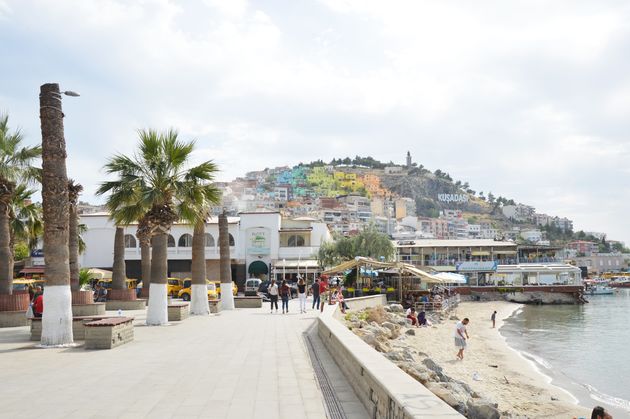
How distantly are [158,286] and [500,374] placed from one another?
38.0 feet

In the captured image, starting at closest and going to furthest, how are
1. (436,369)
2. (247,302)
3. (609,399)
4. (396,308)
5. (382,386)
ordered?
(382,386)
(436,369)
(609,399)
(247,302)
(396,308)

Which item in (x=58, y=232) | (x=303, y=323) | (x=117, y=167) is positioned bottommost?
(x=303, y=323)

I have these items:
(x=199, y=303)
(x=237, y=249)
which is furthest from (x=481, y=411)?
(x=237, y=249)

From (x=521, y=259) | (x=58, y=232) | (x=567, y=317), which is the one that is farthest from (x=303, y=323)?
(x=521, y=259)

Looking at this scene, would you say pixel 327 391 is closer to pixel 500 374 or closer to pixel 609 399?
pixel 500 374

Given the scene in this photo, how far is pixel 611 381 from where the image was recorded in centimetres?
1947

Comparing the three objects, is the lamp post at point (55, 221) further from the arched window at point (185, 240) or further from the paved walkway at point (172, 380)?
the arched window at point (185, 240)

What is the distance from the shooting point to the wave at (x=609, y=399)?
15913mm

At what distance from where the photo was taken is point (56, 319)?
12797 millimetres

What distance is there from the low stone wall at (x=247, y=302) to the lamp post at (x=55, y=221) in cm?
1618

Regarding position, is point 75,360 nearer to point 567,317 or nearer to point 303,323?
point 303,323

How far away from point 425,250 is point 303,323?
57803 mm

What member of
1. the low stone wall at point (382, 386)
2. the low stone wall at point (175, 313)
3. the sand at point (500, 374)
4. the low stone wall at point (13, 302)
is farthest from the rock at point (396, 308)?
the low stone wall at point (382, 386)

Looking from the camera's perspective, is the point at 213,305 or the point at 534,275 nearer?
the point at 213,305
